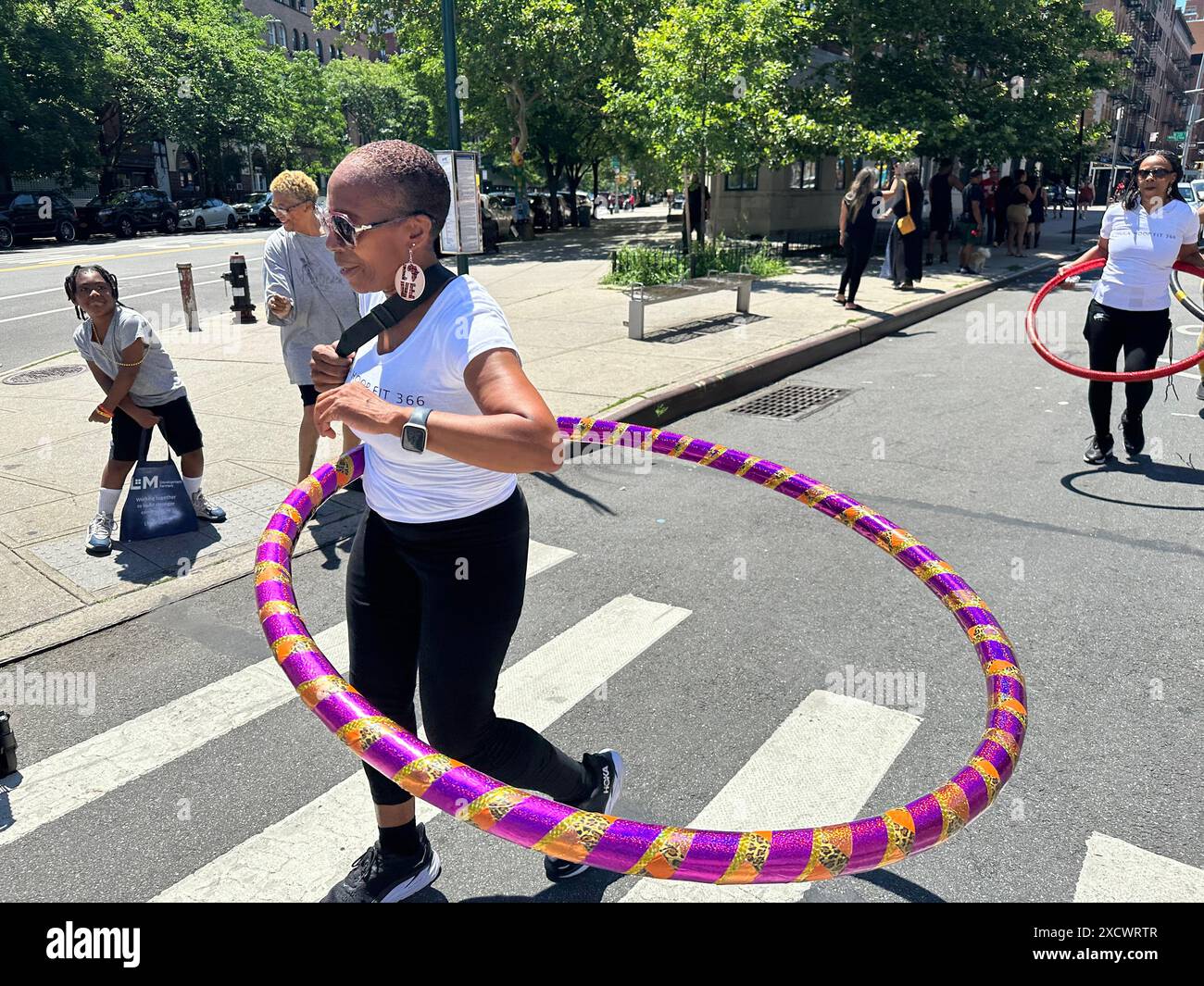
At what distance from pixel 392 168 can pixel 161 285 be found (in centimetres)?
2098

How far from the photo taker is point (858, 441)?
26.9ft

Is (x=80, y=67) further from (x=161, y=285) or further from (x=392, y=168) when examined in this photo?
(x=392, y=168)

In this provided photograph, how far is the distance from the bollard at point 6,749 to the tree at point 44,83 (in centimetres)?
4113

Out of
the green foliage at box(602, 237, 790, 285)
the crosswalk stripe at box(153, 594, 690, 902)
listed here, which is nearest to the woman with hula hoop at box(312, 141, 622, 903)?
the crosswalk stripe at box(153, 594, 690, 902)

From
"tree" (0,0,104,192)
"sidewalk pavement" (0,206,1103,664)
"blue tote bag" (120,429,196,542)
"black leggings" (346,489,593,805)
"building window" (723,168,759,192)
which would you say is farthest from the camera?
"tree" (0,0,104,192)

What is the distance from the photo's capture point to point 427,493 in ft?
8.24

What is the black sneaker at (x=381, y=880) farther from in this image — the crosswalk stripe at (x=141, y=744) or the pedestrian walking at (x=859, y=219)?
the pedestrian walking at (x=859, y=219)

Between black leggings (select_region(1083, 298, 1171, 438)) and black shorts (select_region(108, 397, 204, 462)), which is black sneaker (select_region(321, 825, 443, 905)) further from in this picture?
black leggings (select_region(1083, 298, 1171, 438))

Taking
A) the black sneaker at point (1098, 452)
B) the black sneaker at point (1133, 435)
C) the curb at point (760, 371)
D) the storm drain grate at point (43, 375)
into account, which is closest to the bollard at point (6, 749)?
the curb at point (760, 371)

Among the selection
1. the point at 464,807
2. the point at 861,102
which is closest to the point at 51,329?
the point at 464,807

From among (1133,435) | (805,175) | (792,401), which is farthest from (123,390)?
(805,175)

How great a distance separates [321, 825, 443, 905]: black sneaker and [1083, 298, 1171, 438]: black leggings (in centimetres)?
651

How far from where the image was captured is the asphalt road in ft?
10.4

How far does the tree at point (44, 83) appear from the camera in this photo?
36.2 m
